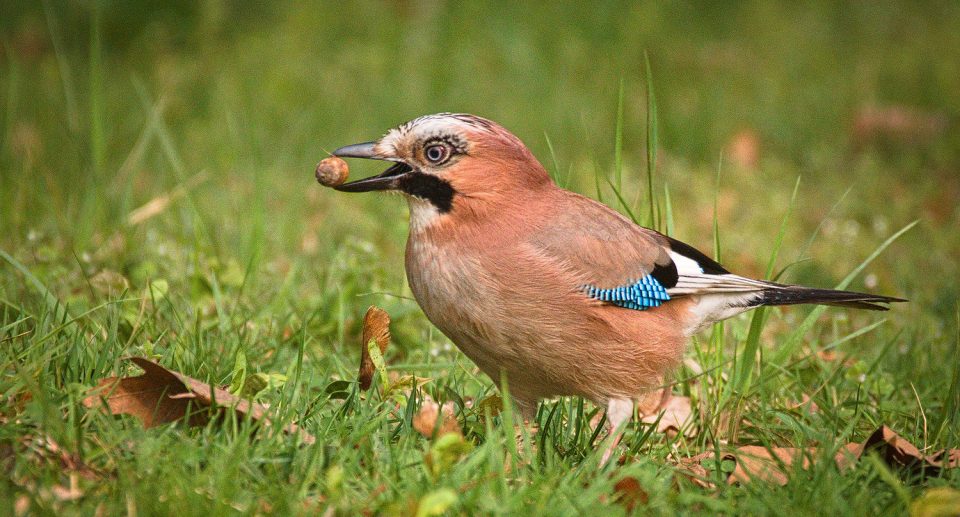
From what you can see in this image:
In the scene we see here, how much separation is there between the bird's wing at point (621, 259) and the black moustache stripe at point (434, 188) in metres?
0.27

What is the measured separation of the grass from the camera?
8.61 ft

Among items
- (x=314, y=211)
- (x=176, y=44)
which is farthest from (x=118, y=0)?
(x=314, y=211)

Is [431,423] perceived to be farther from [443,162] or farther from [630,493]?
[443,162]

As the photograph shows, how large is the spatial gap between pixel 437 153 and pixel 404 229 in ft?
4.94

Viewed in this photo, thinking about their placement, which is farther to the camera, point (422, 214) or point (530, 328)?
point (422, 214)

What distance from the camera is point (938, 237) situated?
5680 millimetres

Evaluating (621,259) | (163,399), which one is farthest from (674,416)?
(163,399)

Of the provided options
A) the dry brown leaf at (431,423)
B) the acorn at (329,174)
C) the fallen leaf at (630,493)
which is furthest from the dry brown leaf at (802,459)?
the acorn at (329,174)

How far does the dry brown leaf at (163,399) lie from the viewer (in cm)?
273

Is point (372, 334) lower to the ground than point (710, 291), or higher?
lower

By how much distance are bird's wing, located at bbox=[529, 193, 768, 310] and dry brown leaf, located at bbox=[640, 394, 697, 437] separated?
0.39 metres

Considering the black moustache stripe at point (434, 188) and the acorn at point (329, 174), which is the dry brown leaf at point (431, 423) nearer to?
the black moustache stripe at point (434, 188)

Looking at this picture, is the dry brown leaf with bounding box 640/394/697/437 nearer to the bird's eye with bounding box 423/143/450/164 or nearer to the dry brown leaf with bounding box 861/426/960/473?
the dry brown leaf with bounding box 861/426/960/473

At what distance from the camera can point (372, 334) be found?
10.6ft
